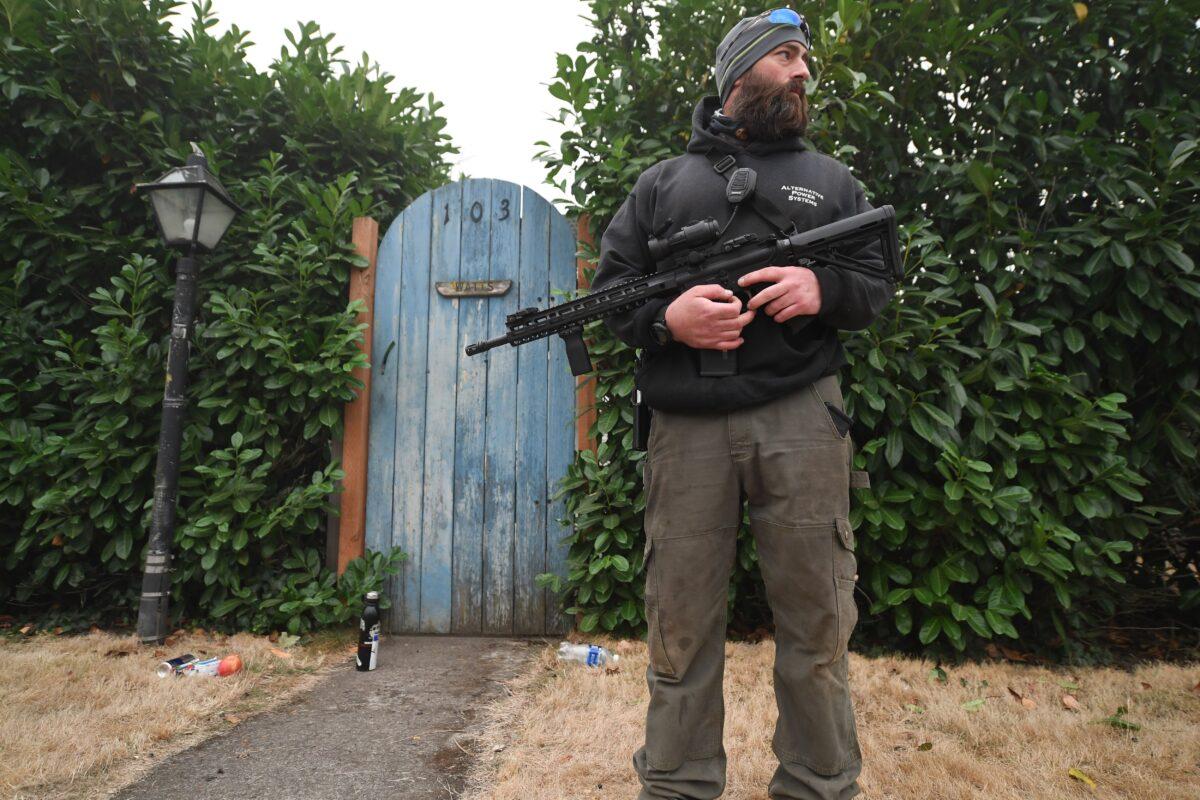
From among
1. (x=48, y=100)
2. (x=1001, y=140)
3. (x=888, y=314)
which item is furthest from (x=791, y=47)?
(x=48, y=100)

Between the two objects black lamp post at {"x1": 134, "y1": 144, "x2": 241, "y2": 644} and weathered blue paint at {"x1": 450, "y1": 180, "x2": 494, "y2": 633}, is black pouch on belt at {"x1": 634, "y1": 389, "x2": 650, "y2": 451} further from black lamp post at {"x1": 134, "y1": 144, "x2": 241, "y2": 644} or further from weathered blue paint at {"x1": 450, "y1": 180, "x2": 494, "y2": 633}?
black lamp post at {"x1": 134, "y1": 144, "x2": 241, "y2": 644}

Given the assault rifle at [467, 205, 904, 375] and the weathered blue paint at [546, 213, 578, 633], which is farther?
the weathered blue paint at [546, 213, 578, 633]

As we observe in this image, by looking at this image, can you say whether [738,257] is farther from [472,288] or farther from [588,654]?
[472,288]

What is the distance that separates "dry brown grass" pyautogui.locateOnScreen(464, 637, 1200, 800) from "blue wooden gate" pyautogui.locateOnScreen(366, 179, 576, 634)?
2.83ft

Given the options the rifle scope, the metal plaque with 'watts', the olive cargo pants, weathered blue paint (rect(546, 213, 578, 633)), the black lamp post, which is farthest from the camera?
the metal plaque with 'watts'

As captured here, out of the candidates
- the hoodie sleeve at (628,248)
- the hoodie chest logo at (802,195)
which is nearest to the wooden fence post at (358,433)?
the hoodie sleeve at (628,248)

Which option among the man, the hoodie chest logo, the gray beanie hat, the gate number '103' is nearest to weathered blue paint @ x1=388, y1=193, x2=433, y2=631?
the gate number '103'

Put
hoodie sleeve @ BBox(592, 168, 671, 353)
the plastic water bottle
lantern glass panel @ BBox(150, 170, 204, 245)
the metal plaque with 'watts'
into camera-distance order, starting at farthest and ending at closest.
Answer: the metal plaque with 'watts'
lantern glass panel @ BBox(150, 170, 204, 245)
the plastic water bottle
hoodie sleeve @ BBox(592, 168, 671, 353)

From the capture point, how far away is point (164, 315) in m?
4.06

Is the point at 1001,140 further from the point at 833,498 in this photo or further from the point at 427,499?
the point at 427,499

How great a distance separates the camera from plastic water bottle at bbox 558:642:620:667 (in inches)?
122

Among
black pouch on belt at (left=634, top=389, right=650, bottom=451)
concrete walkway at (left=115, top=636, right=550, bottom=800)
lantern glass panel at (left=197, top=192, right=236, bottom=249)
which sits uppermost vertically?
lantern glass panel at (left=197, top=192, right=236, bottom=249)

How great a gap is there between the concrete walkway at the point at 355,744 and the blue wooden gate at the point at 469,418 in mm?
539

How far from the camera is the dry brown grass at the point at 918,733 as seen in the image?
6.63ft
